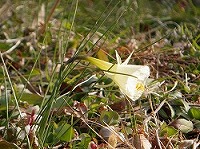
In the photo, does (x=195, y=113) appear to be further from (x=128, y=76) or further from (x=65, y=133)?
(x=128, y=76)

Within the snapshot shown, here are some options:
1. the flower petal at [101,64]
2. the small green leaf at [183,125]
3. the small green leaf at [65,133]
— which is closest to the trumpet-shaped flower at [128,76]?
the flower petal at [101,64]

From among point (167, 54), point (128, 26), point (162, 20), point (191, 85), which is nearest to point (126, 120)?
point (191, 85)

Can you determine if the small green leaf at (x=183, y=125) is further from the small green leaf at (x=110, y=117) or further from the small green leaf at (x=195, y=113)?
the small green leaf at (x=110, y=117)

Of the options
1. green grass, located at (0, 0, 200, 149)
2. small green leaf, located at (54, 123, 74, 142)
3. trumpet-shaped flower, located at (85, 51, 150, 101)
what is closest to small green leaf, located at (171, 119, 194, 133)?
green grass, located at (0, 0, 200, 149)

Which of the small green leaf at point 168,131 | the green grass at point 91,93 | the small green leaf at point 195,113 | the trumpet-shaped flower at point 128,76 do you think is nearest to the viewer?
the trumpet-shaped flower at point 128,76

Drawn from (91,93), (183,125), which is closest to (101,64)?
(183,125)

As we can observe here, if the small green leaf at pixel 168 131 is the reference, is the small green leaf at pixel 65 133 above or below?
above

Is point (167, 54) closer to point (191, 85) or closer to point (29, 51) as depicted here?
point (191, 85)
